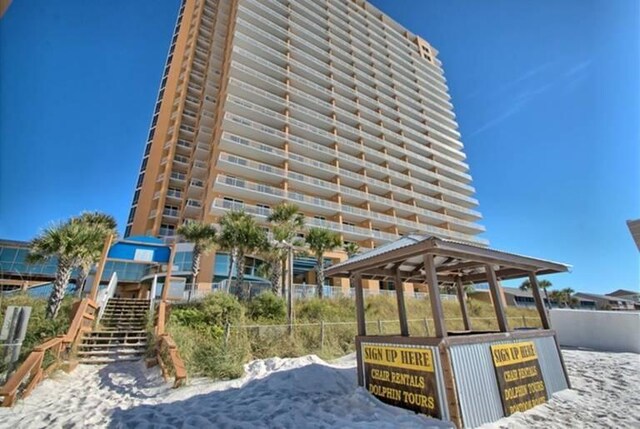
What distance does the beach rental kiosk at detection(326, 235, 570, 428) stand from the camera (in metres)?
5.00

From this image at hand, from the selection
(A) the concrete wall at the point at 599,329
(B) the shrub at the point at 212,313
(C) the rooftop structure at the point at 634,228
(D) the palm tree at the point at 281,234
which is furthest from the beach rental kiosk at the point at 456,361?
(D) the palm tree at the point at 281,234

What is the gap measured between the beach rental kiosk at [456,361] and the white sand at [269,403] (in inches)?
9.9

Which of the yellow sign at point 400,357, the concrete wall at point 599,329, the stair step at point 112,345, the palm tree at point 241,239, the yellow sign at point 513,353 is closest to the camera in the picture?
the yellow sign at point 400,357

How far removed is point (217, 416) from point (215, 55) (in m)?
49.8

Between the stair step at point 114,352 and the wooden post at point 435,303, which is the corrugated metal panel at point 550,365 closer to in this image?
the wooden post at point 435,303

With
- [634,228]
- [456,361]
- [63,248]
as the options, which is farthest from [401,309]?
[63,248]

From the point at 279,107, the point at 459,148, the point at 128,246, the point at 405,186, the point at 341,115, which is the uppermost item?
the point at 459,148

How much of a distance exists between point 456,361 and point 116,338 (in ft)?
39.5

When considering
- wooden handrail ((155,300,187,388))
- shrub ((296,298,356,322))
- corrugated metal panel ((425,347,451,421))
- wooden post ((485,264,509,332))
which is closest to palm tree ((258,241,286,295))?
shrub ((296,298,356,322))

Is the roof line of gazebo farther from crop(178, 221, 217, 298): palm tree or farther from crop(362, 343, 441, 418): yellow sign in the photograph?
crop(178, 221, 217, 298): palm tree

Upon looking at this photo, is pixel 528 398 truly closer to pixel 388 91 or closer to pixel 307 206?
pixel 307 206

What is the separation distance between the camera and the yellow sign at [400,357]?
5219 millimetres

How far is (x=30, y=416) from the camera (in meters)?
5.41

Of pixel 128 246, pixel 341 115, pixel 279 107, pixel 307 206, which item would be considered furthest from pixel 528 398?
pixel 341 115
